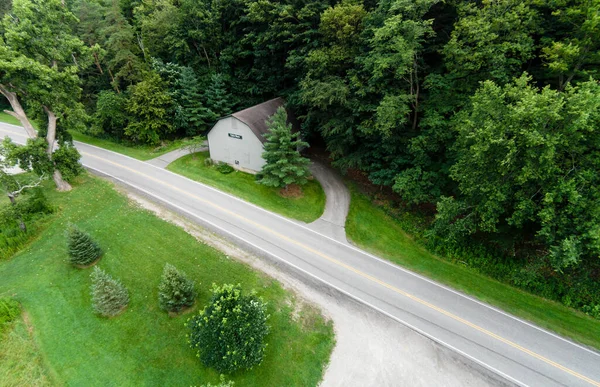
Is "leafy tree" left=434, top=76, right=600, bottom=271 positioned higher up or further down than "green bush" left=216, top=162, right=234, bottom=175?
higher up

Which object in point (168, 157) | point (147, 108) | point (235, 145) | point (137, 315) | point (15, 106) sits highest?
point (15, 106)

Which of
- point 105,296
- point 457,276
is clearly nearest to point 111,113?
point 105,296

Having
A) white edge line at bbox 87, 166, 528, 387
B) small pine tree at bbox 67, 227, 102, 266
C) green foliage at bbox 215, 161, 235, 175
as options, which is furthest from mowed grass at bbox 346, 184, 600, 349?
small pine tree at bbox 67, 227, 102, 266

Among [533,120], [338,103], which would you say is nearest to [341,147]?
[338,103]

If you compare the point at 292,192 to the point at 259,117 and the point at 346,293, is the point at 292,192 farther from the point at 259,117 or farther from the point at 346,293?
the point at 346,293

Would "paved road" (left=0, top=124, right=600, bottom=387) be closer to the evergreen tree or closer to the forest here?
the forest
